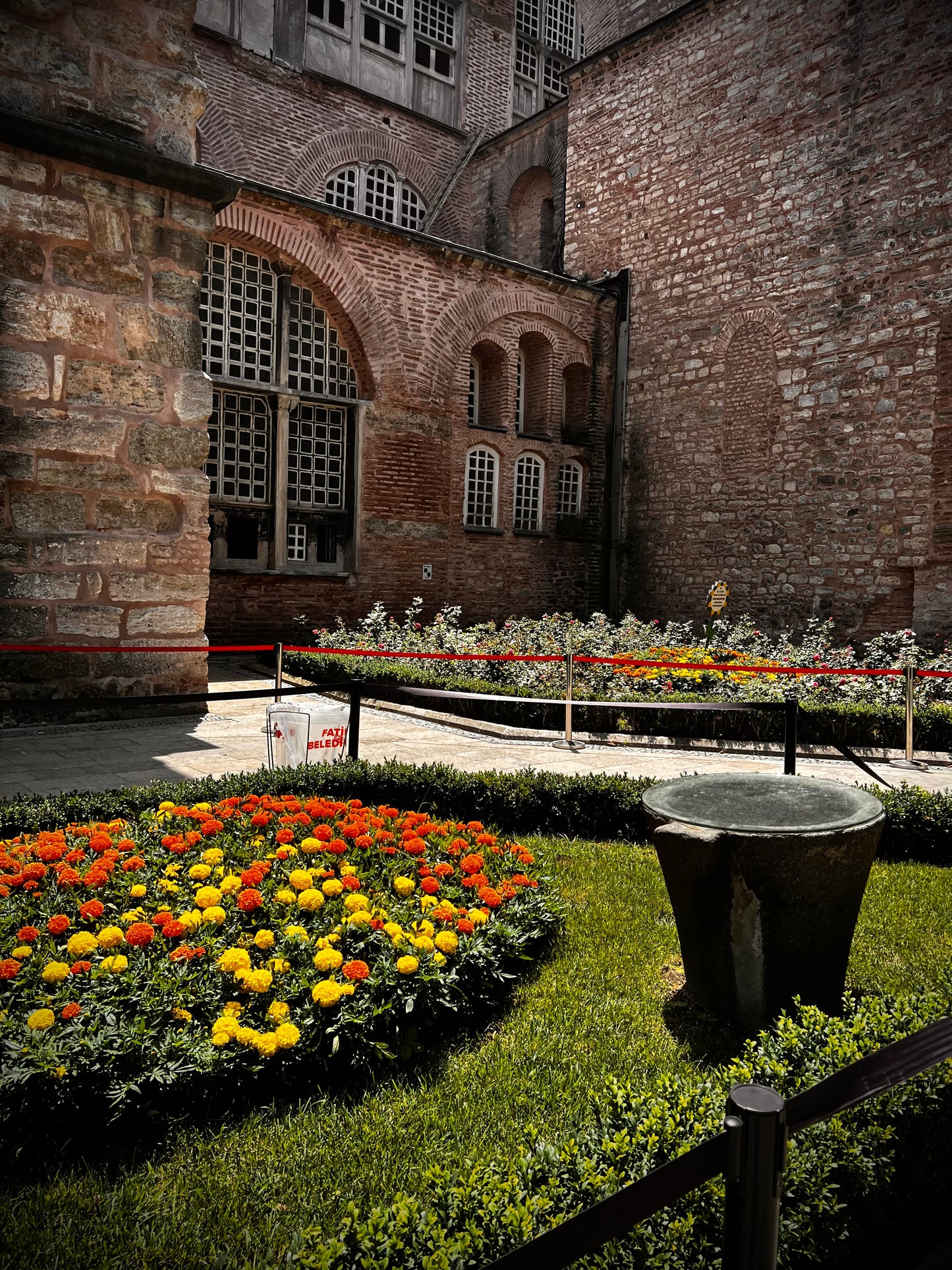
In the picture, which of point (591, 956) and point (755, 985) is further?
point (591, 956)

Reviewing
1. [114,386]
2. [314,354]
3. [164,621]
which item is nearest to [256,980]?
[164,621]

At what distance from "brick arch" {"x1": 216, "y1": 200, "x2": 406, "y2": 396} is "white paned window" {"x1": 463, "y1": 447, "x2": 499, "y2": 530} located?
6.53 feet

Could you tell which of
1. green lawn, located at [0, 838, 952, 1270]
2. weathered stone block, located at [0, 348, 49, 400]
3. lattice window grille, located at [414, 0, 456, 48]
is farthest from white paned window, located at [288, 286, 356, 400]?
green lawn, located at [0, 838, 952, 1270]

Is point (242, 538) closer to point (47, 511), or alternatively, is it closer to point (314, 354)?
point (314, 354)

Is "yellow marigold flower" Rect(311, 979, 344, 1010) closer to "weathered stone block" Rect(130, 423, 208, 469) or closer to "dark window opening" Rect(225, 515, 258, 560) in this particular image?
"weathered stone block" Rect(130, 423, 208, 469)

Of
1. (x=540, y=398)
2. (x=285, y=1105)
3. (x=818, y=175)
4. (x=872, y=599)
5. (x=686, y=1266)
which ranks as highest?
(x=818, y=175)

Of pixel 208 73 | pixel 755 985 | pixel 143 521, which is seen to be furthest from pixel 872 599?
pixel 208 73

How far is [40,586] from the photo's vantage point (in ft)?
23.0

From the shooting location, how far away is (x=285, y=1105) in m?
2.54

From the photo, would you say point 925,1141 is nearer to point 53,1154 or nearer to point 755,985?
point 755,985

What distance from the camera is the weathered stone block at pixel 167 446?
743 cm

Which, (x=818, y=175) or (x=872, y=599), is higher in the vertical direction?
(x=818, y=175)

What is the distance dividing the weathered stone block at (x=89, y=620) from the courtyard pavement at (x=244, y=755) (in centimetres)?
81

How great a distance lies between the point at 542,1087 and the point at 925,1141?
41.0 inches
